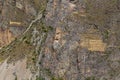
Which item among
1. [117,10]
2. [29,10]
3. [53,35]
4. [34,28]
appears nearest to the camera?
[117,10]

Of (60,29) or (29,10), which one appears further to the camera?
(29,10)

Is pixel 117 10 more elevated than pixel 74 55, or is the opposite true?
pixel 117 10

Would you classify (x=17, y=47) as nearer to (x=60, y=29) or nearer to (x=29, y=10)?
(x=60, y=29)

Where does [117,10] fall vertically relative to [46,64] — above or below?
above

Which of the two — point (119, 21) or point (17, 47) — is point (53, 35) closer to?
point (119, 21)

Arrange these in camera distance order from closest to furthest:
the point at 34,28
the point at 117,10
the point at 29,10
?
the point at 117,10 < the point at 34,28 < the point at 29,10

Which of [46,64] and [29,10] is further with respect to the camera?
[29,10]

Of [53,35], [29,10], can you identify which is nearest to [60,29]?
[53,35]

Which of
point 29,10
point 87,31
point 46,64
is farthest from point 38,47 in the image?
point 29,10

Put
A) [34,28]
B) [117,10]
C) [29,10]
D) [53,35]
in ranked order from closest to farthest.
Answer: [117,10] → [53,35] → [34,28] → [29,10]
